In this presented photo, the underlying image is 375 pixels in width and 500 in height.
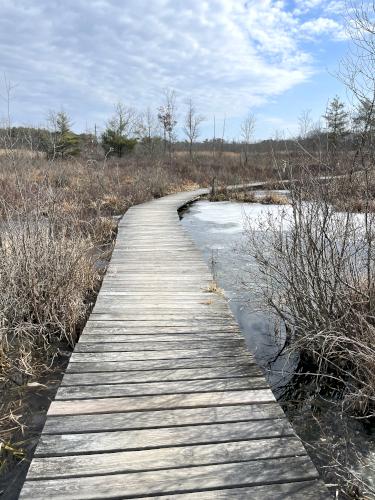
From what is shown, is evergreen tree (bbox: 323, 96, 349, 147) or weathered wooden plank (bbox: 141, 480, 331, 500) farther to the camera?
evergreen tree (bbox: 323, 96, 349, 147)

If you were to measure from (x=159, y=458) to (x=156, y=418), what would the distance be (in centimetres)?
33

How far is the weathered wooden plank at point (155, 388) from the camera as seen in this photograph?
8.51 ft

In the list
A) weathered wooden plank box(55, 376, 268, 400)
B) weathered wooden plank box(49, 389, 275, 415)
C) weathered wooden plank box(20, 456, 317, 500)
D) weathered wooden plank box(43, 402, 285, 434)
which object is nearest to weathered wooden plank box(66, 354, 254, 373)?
weathered wooden plank box(55, 376, 268, 400)

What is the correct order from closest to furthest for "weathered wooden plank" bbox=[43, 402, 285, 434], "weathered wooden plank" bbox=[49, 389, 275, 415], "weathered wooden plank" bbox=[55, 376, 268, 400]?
"weathered wooden plank" bbox=[43, 402, 285, 434], "weathered wooden plank" bbox=[49, 389, 275, 415], "weathered wooden plank" bbox=[55, 376, 268, 400]

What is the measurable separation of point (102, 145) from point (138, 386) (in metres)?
28.9

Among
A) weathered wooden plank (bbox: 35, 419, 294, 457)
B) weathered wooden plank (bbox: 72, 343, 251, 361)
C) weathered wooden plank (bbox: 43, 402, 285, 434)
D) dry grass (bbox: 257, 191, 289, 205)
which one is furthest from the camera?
dry grass (bbox: 257, 191, 289, 205)

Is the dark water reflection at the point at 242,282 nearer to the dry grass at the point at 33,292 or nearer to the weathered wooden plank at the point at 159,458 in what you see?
the dry grass at the point at 33,292

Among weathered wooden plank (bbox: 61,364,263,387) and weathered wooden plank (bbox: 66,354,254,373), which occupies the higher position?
weathered wooden plank (bbox: 66,354,254,373)

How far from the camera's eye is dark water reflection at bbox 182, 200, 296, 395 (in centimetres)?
407

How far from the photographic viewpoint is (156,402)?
251 centimetres

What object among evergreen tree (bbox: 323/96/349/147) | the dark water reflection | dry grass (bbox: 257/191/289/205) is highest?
evergreen tree (bbox: 323/96/349/147)

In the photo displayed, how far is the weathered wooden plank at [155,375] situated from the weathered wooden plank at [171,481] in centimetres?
86

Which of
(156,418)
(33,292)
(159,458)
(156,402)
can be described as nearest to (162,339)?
(156,402)

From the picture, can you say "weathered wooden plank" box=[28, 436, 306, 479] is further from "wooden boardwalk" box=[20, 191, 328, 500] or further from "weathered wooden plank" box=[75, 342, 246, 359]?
"weathered wooden plank" box=[75, 342, 246, 359]
